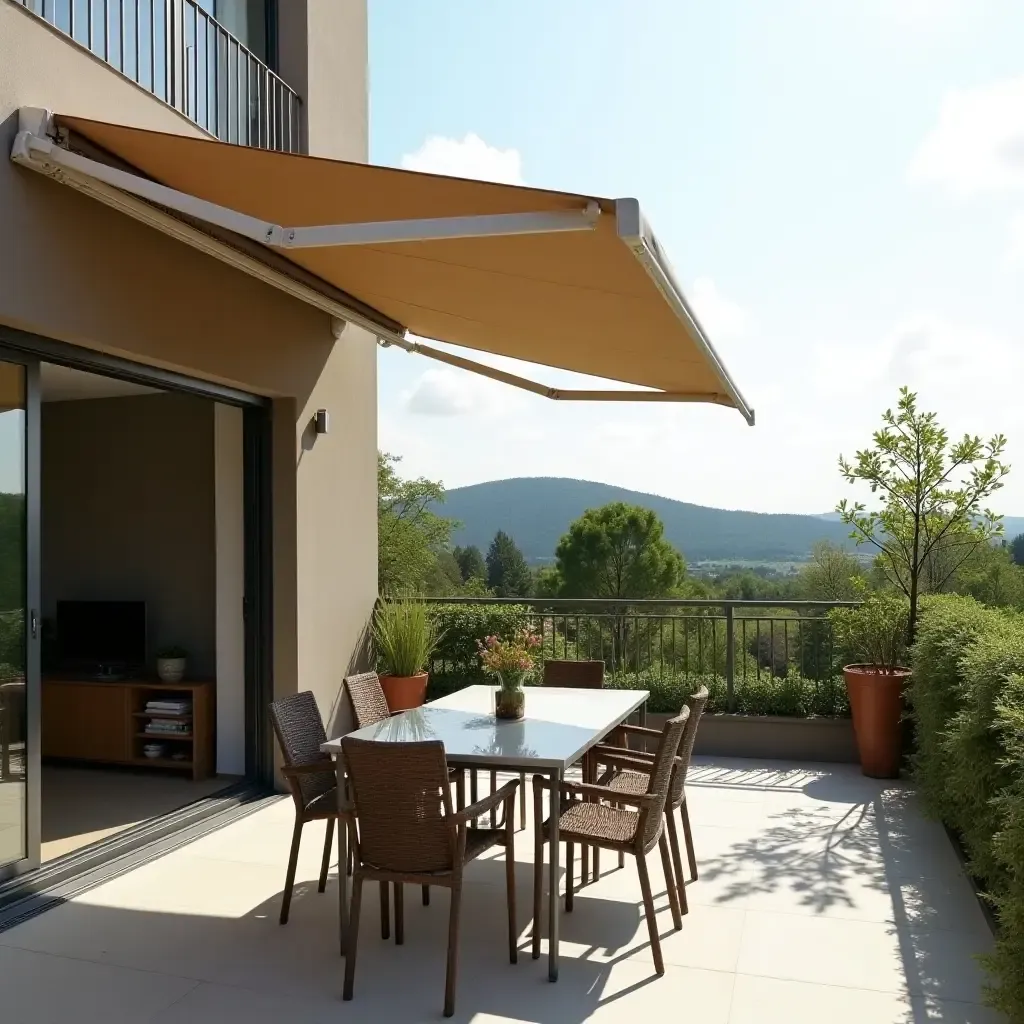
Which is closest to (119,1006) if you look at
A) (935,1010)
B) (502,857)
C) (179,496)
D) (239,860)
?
(239,860)

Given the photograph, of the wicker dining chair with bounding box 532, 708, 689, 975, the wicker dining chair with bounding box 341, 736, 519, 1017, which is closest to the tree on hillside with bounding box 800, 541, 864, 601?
the wicker dining chair with bounding box 532, 708, 689, 975

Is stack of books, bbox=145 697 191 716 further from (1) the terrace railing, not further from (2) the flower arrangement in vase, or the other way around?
(2) the flower arrangement in vase

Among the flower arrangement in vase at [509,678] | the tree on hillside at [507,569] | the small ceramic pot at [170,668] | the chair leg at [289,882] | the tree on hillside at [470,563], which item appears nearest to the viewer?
the chair leg at [289,882]

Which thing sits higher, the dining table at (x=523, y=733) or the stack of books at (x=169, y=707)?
the dining table at (x=523, y=733)

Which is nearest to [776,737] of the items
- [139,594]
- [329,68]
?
[139,594]

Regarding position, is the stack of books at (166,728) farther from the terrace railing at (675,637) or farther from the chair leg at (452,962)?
the chair leg at (452,962)

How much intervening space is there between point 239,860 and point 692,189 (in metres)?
7.74

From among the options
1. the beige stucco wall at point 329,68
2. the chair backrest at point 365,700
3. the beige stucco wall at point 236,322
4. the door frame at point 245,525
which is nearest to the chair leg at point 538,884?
the chair backrest at point 365,700

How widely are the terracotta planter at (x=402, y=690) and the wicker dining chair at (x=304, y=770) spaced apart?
3.29 metres

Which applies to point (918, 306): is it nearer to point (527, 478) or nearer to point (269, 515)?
point (269, 515)

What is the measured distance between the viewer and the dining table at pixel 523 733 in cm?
415

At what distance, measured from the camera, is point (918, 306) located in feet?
60.6

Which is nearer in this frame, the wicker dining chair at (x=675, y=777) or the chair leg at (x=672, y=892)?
the chair leg at (x=672, y=892)

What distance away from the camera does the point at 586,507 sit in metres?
47.4
